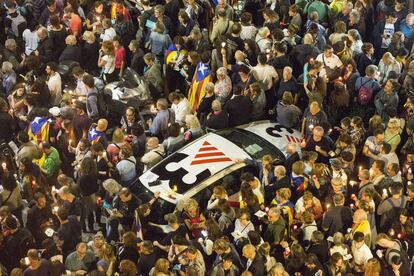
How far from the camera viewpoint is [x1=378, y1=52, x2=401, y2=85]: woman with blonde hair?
1698 cm

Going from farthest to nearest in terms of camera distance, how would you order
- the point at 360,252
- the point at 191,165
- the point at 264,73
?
1. the point at 264,73
2. the point at 191,165
3. the point at 360,252

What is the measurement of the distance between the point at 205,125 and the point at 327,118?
2.24 meters

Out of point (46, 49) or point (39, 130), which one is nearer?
point (39, 130)

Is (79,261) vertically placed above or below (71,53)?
below

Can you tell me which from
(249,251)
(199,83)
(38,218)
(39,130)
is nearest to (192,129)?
(199,83)

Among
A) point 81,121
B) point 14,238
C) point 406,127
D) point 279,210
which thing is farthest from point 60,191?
point 406,127

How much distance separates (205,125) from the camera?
634 inches

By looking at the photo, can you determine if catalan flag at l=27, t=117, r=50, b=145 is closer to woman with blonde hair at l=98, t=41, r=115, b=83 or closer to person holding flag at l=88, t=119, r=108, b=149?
person holding flag at l=88, t=119, r=108, b=149

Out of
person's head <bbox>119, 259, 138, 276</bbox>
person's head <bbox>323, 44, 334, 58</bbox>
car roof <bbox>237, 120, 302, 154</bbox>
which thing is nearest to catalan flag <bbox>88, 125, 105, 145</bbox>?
car roof <bbox>237, 120, 302, 154</bbox>

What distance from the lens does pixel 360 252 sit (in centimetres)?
1288

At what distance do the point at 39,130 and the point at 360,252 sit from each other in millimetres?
6086

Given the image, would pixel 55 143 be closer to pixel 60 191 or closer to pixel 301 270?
pixel 60 191

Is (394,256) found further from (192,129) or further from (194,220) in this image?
(192,129)

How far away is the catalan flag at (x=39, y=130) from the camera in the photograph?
15836 mm
